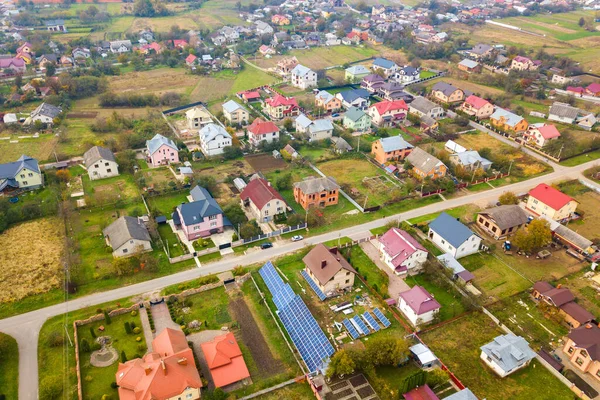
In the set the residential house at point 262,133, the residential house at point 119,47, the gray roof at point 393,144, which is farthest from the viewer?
the residential house at point 119,47

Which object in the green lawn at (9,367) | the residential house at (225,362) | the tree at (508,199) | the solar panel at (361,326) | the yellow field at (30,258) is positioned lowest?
the green lawn at (9,367)

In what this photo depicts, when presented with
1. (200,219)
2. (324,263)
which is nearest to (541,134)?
(324,263)

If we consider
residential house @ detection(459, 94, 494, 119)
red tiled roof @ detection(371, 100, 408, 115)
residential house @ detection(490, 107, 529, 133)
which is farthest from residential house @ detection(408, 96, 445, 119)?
residential house @ detection(490, 107, 529, 133)

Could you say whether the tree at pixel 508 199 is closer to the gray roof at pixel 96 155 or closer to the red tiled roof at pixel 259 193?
the red tiled roof at pixel 259 193

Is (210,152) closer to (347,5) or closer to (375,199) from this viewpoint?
(375,199)

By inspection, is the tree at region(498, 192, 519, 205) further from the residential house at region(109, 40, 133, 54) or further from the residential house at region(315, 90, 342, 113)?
the residential house at region(109, 40, 133, 54)

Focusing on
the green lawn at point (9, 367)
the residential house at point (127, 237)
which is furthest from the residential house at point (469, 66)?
the green lawn at point (9, 367)

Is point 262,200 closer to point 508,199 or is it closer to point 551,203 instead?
point 508,199
